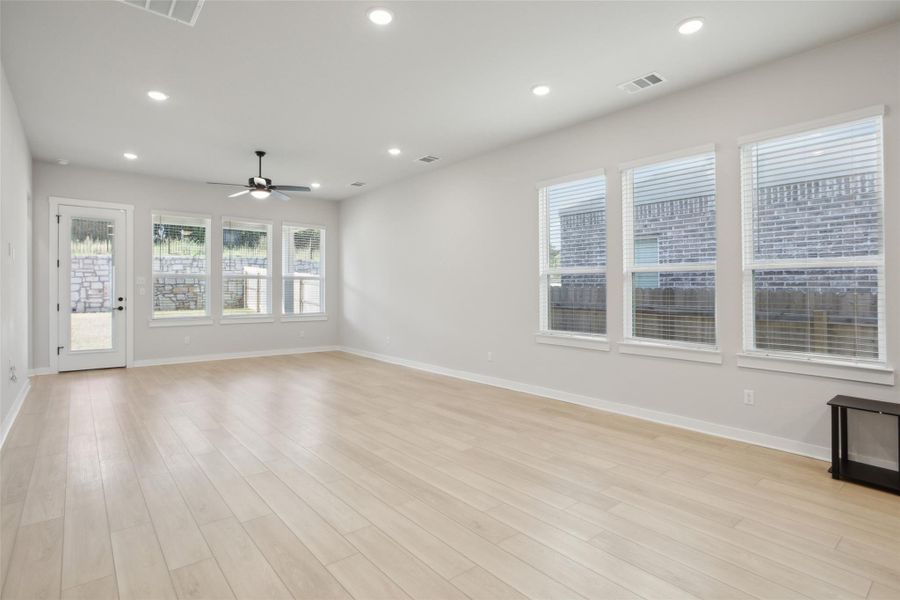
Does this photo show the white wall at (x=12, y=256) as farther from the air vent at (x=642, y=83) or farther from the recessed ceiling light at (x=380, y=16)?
the air vent at (x=642, y=83)

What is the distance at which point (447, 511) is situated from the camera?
2.48m

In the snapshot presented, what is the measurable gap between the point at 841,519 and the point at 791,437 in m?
1.11

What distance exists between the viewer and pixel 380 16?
2951mm

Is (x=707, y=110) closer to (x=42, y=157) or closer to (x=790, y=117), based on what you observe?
(x=790, y=117)

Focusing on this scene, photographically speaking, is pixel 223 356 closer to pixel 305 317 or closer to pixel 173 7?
pixel 305 317

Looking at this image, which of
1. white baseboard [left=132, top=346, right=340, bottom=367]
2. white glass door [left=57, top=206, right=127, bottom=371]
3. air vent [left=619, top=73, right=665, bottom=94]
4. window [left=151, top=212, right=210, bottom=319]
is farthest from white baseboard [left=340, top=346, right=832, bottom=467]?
white glass door [left=57, top=206, right=127, bottom=371]

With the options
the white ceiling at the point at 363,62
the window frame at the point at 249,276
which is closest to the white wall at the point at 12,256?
the white ceiling at the point at 363,62

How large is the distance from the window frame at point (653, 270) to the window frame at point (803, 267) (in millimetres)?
201

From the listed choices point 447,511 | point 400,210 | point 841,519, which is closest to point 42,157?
point 400,210

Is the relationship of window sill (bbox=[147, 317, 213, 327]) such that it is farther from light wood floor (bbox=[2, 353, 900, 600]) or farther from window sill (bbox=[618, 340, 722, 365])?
window sill (bbox=[618, 340, 722, 365])

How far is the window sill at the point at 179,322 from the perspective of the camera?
23.6ft

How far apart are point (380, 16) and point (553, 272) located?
10.3ft

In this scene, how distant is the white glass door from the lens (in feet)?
21.3

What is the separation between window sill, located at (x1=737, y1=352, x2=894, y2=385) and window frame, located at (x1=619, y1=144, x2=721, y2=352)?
0.25 metres
